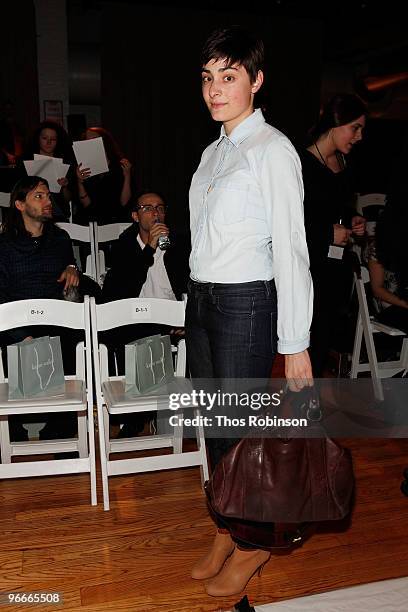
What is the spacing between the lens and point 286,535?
1757 mm

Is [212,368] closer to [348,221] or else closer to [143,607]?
[143,607]

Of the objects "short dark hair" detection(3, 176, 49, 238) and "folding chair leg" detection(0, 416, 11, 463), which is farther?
"short dark hair" detection(3, 176, 49, 238)

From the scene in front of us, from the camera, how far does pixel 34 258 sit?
3.21 m

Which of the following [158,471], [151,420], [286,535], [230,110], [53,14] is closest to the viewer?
[230,110]

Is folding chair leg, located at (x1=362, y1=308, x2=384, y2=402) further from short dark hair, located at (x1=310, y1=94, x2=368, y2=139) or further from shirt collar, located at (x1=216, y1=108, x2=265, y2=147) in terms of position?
shirt collar, located at (x1=216, y1=108, x2=265, y2=147)

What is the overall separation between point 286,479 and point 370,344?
205cm

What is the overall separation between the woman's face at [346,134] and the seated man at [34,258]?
144 centimetres

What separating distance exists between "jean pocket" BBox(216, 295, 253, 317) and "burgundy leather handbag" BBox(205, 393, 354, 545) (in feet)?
0.82

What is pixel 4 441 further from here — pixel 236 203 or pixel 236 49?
pixel 236 49

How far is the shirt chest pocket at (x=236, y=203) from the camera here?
1.61m

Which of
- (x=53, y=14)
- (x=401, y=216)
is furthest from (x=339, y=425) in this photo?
(x=53, y=14)

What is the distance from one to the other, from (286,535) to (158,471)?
122 centimetres

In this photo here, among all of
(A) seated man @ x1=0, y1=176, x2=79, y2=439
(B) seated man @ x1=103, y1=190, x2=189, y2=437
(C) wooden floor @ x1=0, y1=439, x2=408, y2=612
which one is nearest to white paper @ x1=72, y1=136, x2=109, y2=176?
(A) seated man @ x1=0, y1=176, x2=79, y2=439

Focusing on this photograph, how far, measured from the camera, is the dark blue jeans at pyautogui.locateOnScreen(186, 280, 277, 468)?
1670mm
